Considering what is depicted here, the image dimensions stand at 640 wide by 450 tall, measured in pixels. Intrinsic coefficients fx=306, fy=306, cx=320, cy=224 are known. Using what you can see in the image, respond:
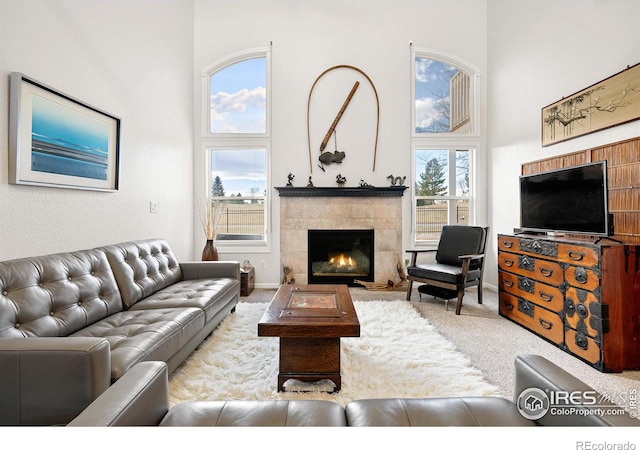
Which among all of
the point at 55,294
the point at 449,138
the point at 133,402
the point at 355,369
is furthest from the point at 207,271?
the point at 449,138

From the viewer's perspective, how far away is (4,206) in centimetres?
185

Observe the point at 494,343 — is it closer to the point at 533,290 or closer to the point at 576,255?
the point at 533,290

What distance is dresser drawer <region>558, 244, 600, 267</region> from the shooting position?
7.04 ft

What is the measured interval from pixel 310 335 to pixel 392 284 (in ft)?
9.30

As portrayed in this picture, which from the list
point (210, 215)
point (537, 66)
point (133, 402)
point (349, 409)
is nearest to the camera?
point (133, 402)

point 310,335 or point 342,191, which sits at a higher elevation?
point 342,191

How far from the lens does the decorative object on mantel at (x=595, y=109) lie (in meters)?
2.42

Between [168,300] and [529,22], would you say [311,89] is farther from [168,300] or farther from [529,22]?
[168,300]

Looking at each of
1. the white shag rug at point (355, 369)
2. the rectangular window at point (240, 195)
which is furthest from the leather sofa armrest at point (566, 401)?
the rectangular window at point (240, 195)

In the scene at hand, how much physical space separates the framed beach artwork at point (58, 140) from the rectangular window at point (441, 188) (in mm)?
3923

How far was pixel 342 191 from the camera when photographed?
4.48 m
